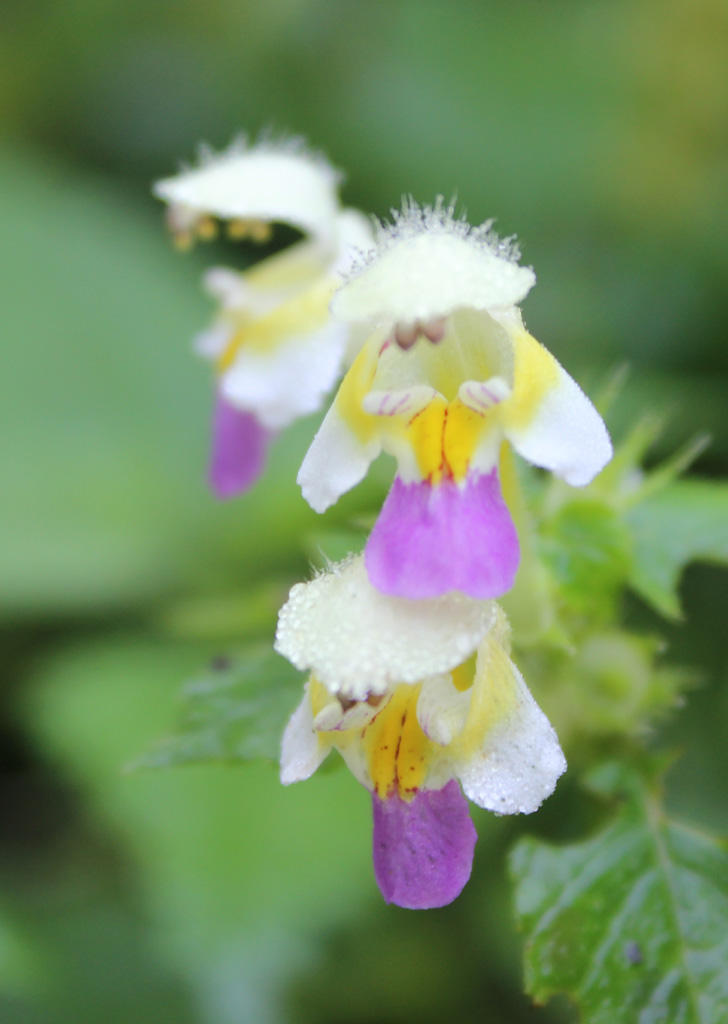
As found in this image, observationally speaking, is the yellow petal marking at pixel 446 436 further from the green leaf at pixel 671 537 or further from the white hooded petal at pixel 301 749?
the green leaf at pixel 671 537

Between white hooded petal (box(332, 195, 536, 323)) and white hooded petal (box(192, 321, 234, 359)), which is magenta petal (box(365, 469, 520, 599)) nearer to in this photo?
white hooded petal (box(332, 195, 536, 323))

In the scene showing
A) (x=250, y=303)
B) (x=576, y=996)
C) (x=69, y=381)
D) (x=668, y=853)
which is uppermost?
(x=69, y=381)

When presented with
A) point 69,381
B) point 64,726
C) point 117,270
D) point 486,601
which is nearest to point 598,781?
point 486,601

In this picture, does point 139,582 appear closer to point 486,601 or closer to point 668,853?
point 668,853

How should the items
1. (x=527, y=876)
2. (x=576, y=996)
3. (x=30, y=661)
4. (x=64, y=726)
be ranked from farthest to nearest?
1. (x=30, y=661)
2. (x=64, y=726)
3. (x=527, y=876)
4. (x=576, y=996)

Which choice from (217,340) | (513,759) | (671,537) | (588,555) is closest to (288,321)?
(217,340)

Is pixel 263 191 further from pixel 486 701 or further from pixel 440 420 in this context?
pixel 486 701

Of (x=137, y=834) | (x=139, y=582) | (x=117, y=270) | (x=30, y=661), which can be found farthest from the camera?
(x=117, y=270)
